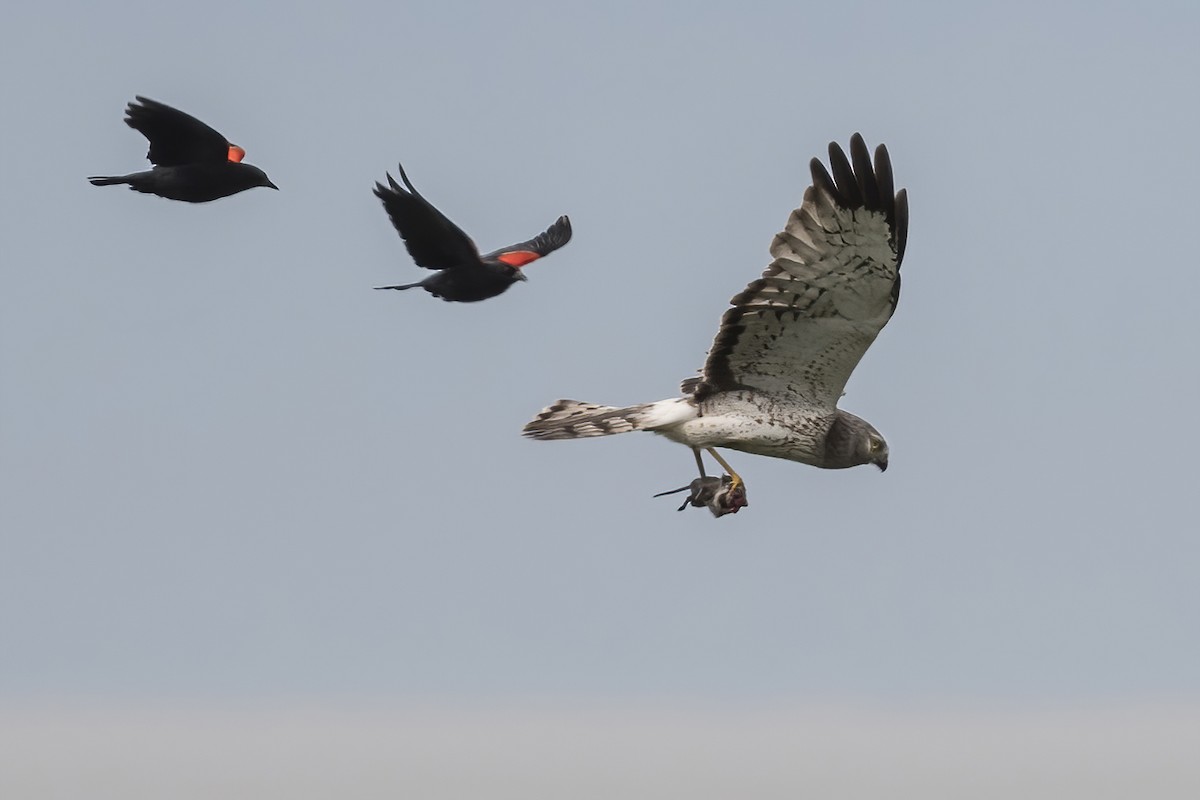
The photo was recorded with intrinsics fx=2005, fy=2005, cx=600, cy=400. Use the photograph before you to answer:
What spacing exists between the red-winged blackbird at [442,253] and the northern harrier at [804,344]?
188 centimetres

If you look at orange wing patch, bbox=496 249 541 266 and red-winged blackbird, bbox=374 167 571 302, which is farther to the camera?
orange wing patch, bbox=496 249 541 266

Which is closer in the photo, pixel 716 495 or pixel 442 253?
pixel 716 495

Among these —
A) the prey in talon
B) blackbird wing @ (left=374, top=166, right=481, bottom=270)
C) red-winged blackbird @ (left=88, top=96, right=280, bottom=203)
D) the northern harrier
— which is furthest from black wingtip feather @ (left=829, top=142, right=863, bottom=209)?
red-winged blackbird @ (left=88, top=96, right=280, bottom=203)

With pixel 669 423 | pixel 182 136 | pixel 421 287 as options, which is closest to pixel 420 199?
pixel 421 287

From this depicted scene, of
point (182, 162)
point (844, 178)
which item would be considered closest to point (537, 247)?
point (182, 162)

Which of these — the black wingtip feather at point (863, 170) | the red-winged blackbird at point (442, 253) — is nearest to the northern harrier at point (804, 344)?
the black wingtip feather at point (863, 170)

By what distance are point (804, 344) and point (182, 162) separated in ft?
17.8

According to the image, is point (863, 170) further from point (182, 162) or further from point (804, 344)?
point (182, 162)

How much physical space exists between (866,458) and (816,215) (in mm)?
2302

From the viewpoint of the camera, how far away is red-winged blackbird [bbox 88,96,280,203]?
15727mm

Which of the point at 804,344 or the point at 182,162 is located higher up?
the point at 182,162

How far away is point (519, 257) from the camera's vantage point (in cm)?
1748

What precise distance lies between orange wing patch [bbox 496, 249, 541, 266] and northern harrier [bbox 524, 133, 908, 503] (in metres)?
2.55

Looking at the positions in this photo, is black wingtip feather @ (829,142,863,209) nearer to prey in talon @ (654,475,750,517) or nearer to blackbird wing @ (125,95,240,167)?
prey in talon @ (654,475,750,517)
